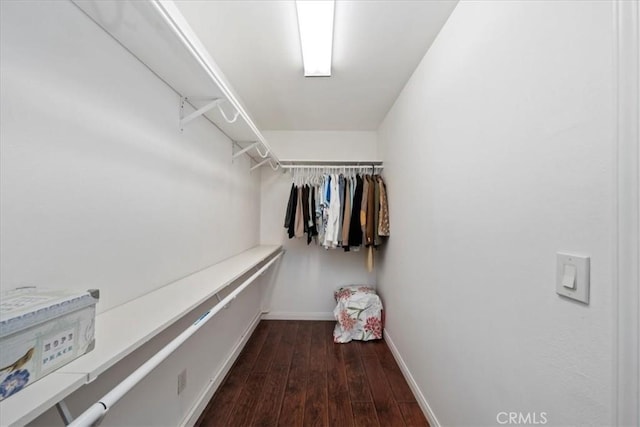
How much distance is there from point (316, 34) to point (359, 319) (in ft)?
7.99

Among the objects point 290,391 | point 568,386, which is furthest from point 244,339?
point 568,386

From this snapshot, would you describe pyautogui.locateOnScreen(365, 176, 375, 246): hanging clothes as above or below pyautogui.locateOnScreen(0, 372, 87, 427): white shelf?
above

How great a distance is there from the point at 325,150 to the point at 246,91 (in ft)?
3.85

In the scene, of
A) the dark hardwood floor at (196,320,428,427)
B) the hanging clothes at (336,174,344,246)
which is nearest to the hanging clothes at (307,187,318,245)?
the hanging clothes at (336,174,344,246)

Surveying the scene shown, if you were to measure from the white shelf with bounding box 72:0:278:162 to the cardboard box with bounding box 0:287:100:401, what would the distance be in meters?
0.83

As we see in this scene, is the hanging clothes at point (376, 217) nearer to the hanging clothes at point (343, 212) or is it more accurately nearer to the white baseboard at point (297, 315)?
the hanging clothes at point (343, 212)

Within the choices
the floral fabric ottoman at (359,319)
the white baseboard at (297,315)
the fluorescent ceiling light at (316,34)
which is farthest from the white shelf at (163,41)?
the white baseboard at (297,315)

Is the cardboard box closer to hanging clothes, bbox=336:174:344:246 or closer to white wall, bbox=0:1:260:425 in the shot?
white wall, bbox=0:1:260:425

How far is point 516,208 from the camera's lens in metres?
0.82

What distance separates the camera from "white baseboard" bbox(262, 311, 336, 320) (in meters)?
2.93

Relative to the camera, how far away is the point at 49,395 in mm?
463

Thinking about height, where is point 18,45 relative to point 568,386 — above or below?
above

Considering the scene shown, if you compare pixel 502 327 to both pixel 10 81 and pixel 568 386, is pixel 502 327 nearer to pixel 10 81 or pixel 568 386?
pixel 568 386

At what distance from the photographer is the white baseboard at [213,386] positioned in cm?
138
